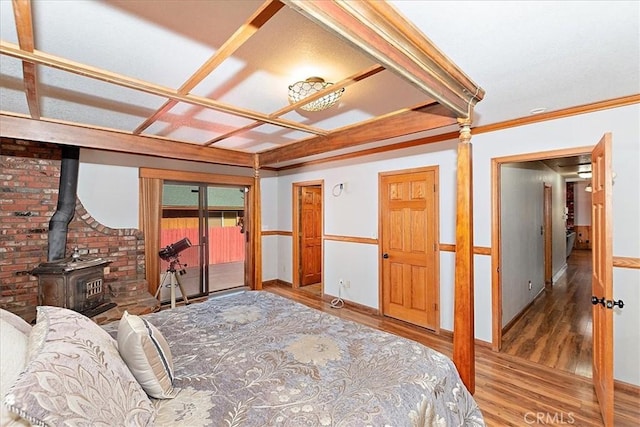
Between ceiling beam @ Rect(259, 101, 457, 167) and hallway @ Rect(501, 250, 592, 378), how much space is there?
257cm

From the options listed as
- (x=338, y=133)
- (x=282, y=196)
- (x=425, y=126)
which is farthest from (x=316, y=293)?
(x=425, y=126)

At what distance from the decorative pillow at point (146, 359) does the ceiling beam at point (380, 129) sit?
212 centimetres

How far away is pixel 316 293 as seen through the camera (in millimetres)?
5355

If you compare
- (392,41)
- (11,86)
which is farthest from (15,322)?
(392,41)

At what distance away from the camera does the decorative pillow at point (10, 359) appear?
85cm

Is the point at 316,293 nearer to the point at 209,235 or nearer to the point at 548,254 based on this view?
the point at 209,235

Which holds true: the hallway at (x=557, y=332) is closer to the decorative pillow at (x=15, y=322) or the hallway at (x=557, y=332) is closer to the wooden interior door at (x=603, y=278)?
the wooden interior door at (x=603, y=278)

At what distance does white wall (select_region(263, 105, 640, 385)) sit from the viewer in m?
2.39

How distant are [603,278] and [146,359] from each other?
286cm

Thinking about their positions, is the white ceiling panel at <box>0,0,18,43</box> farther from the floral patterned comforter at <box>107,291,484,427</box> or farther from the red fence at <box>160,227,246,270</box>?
the red fence at <box>160,227,246,270</box>

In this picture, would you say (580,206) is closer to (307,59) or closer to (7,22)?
(307,59)

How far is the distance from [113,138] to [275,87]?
1710 millimetres

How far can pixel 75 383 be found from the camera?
951 millimetres

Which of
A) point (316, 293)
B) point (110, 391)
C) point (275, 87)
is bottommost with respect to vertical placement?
point (316, 293)
